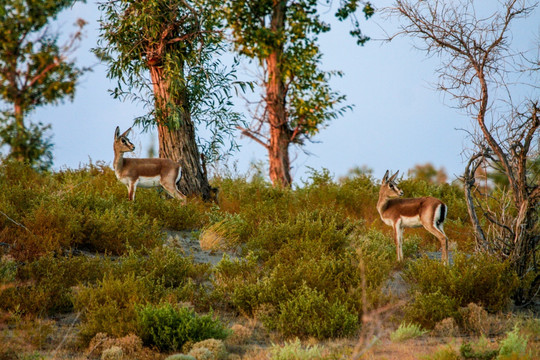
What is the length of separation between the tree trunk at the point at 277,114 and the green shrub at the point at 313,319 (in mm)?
13484

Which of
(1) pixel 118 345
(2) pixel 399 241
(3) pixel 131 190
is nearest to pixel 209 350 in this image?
(1) pixel 118 345

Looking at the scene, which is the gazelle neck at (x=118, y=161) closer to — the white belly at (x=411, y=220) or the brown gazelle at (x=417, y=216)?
the brown gazelle at (x=417, y=216)

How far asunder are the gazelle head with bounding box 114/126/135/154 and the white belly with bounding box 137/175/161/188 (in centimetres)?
74

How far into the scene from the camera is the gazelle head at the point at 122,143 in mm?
15516

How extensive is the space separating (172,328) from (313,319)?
190 centimetres

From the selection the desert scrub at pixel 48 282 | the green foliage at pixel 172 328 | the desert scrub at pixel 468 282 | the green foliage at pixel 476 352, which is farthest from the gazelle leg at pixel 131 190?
the green foliage at pixel 476 352

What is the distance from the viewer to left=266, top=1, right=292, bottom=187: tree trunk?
22672mm

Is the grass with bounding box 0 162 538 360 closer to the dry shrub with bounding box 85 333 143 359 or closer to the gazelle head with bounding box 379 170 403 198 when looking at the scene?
the dry shrub with bounding box 85 333 143 359

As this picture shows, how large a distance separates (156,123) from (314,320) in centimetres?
982

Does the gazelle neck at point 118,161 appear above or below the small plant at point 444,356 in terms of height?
above

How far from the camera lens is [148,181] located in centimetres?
1556

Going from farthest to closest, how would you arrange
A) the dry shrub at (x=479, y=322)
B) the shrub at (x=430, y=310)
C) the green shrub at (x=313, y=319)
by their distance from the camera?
the shrub at (x=430, y=310), the dry shrub at (x=479, y=322), the green shrub at (x=313, y=319)

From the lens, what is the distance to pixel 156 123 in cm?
1728

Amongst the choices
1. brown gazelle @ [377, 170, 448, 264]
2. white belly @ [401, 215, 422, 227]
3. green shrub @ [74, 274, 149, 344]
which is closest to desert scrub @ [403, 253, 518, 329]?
brown gazelle @ [377, 170, 448, 264]
